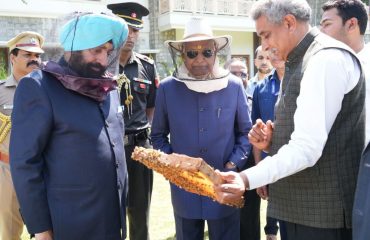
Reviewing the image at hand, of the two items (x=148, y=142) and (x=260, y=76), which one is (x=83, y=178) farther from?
(x=260, y=76)

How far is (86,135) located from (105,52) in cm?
52

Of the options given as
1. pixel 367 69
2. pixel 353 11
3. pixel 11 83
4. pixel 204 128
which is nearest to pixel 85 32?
pixel 204 128

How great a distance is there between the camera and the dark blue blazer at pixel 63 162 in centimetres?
204

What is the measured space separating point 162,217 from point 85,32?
11.1ft

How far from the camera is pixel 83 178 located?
2.17 m

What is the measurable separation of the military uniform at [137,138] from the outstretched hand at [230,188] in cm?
164

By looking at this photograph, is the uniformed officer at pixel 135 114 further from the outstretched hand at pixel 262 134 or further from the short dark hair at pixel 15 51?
the outstretched hand at pixel 262 134

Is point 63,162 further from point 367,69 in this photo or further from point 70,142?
point 367,69

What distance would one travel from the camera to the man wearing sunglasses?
295 cm

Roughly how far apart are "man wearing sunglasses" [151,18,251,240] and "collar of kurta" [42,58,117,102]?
2.74 feet

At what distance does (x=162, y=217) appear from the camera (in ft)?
16.4

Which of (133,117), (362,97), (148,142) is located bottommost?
(148,142)

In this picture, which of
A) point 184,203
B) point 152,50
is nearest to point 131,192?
point 184,203

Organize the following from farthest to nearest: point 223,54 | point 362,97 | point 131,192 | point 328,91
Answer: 1. point 131,192
2. point 223,54
3. point 362,97
4. point 328,91
